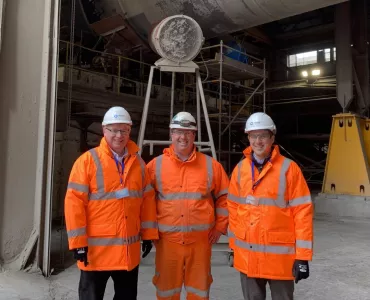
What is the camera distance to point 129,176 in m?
2.52

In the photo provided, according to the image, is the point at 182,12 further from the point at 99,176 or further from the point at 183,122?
the point at 99,176

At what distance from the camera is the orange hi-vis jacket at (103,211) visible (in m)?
2.34

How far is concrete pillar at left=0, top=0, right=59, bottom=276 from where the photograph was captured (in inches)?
146

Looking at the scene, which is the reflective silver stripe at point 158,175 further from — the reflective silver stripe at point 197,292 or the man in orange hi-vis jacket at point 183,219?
the reflective silver stripe at point 197,292

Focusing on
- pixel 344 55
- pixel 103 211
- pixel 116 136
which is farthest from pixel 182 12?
pixel 103 211

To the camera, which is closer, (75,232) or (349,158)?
(75,232)

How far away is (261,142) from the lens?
97.3 inches

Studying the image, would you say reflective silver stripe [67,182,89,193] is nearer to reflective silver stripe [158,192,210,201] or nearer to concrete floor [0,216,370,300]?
reflective silver stripe [158,192,210,201]

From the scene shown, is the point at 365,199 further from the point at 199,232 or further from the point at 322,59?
the point at 322,59

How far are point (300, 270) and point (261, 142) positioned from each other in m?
0.89

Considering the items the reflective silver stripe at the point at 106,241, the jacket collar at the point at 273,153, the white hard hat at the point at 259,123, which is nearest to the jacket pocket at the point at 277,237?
the jacket collar at the point at 273,153

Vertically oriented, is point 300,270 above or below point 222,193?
below

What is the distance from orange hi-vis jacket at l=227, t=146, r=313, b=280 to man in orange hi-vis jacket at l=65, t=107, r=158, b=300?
0.79 metres

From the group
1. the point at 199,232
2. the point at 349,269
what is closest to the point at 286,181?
the point at 199,232
